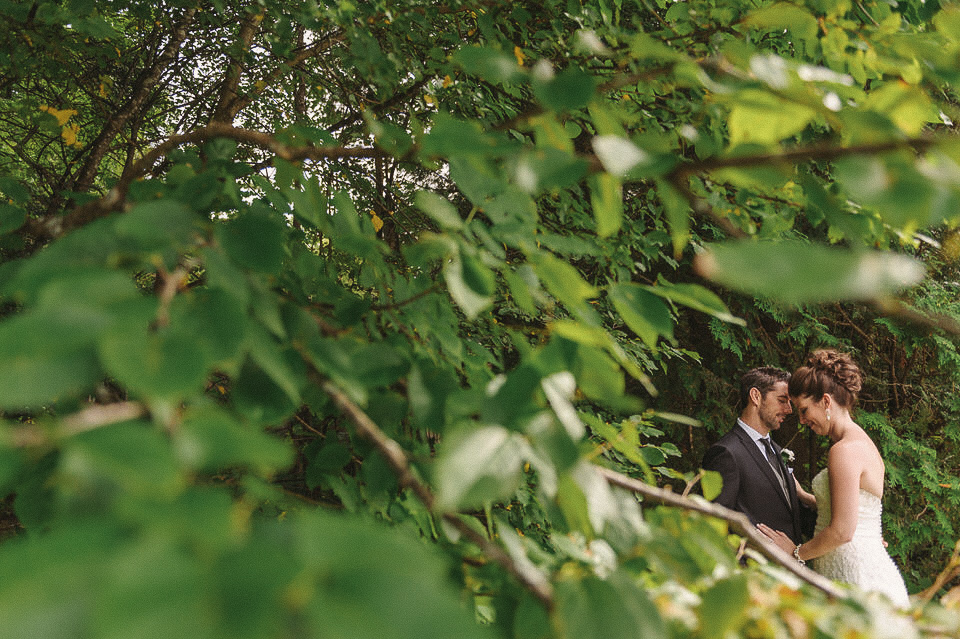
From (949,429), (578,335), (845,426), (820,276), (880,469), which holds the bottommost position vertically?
(949,429)

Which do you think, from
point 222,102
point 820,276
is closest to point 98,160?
point 222,102

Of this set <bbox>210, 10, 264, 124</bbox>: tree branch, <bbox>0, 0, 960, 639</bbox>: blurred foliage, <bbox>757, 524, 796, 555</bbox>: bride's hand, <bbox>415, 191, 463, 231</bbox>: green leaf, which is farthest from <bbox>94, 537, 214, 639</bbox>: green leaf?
<bbox>210, 10, 264, 124</bbox>: tree branch

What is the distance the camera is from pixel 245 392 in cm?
71

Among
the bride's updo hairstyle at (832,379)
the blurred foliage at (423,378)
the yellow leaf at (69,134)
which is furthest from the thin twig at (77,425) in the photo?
the bride's updo hairstyle at (832,379)

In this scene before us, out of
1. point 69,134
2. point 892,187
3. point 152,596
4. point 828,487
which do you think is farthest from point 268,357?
point 828,487

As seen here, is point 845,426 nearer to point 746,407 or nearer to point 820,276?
point 746,407

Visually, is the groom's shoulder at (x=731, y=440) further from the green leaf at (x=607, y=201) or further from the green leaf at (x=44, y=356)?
the green leaf at (x=44, y=356)

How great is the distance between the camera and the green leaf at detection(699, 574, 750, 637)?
1.91 ft

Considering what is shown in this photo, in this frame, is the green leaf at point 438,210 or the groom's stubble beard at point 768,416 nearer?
the green leaf at point 438,210

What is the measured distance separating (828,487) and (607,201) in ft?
12.9

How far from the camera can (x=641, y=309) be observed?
79 centimetres

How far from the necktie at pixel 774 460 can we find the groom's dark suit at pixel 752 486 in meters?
0.07

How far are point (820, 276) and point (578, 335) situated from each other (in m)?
0.28

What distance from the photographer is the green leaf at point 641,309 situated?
78 centimetres
